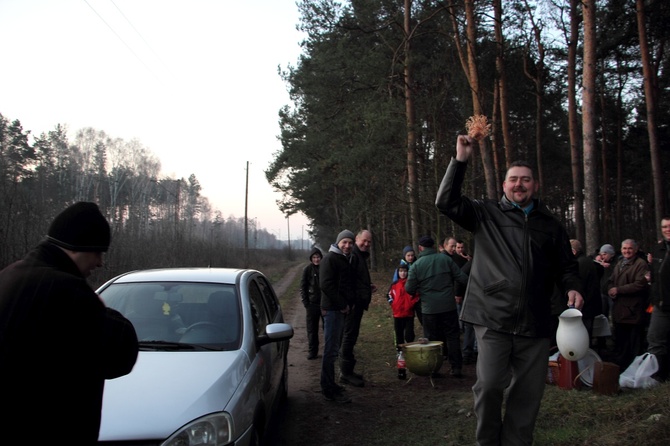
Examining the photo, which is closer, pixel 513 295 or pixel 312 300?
pixel 513 295

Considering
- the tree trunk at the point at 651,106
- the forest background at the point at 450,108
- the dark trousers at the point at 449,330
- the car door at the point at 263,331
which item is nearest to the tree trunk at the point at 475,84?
the forest background at the point at 450,108

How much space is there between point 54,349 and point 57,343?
0.02 metres

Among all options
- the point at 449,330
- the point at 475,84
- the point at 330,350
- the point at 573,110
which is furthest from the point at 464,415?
the point at 573,110

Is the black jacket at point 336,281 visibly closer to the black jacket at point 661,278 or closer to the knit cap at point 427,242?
the knit cap at point 427,242

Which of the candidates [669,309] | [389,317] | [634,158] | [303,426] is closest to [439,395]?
[303,426]

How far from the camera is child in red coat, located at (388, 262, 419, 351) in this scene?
930 cm

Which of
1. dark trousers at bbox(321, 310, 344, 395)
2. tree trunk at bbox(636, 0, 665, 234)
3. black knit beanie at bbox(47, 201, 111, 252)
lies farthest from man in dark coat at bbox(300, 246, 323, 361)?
tree trunk at bbox(636, 0, 665, 234)

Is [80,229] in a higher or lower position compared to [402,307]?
higher

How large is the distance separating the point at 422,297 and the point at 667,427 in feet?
14.7

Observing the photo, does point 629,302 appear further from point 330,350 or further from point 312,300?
point 312,300

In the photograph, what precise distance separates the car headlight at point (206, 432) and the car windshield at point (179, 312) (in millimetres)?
955

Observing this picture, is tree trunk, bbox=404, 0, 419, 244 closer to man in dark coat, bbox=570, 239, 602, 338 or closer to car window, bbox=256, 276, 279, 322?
man in dark coat, bbox=570, 239, 602, 338

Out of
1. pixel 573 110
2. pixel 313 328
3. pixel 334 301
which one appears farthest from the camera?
pixel 573 110

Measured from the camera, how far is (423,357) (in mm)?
7285
